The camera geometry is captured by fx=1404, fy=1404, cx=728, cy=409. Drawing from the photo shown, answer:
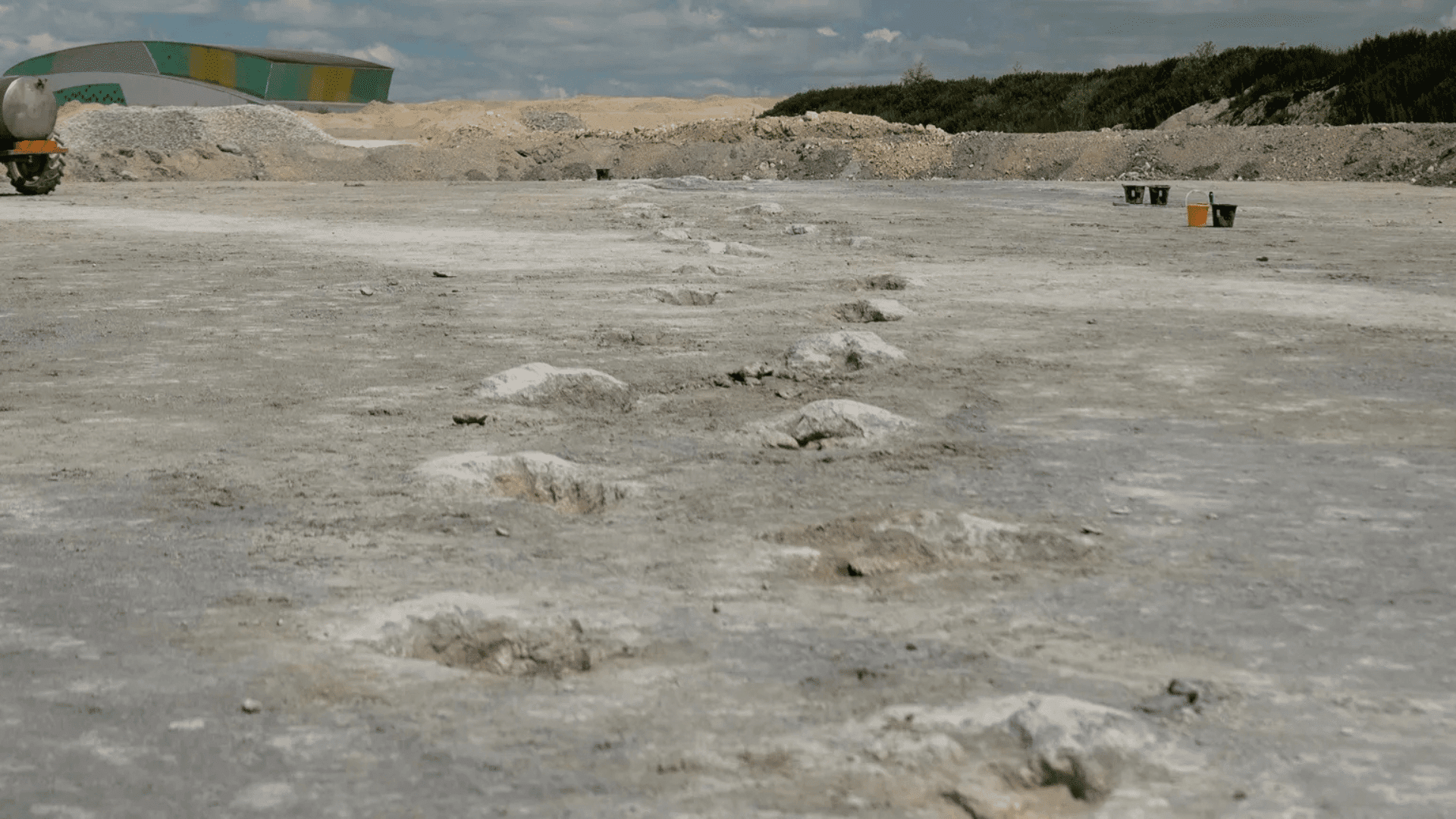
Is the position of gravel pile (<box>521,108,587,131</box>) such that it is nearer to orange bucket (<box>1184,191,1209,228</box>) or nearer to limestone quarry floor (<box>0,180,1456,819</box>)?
orange bucket (<box>1184,191,1209,228</box>)

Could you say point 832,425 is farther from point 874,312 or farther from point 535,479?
point 874,312

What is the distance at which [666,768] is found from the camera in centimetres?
239

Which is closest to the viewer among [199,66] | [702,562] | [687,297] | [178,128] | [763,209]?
[702,562]

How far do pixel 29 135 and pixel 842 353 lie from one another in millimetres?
18915

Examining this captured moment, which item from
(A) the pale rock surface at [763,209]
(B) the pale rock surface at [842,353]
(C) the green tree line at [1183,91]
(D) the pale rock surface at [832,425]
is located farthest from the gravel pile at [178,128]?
(D) the pale rock surface at [832,425]

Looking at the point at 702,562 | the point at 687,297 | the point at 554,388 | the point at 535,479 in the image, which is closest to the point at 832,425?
the point at 535,479

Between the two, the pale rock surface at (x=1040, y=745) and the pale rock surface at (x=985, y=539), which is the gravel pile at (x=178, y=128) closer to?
the pale rock surface at (x=985, y=539)

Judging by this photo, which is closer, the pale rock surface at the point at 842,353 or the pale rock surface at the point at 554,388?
the pale rock surface at the point at 554,388

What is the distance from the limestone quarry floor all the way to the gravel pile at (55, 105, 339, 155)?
108 ft

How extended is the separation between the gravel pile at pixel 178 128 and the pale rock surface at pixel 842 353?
3368cm

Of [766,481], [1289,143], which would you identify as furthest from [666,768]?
[1289,143]

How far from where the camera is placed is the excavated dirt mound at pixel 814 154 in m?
28.0

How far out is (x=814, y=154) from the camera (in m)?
34.3

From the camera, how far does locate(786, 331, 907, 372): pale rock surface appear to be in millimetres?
6566
